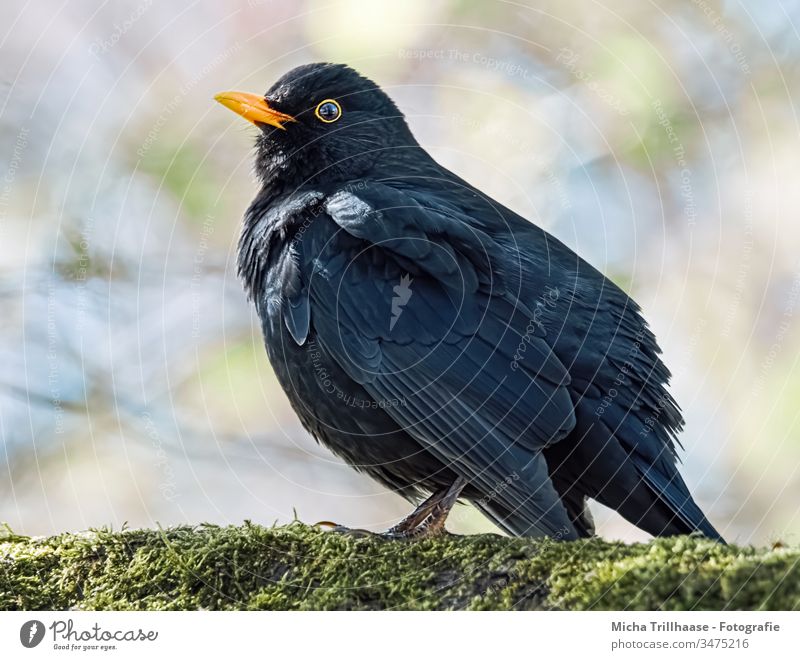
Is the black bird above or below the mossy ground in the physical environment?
above

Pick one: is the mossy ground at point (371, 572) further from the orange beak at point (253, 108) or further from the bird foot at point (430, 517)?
the orange beak at point (253, 108)

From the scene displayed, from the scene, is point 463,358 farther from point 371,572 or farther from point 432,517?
point 371,572

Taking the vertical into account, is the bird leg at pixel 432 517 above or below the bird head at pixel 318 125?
below

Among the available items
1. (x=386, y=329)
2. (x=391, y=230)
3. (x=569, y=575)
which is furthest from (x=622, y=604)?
(x=391, y=230)

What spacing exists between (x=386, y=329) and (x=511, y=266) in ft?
2.26

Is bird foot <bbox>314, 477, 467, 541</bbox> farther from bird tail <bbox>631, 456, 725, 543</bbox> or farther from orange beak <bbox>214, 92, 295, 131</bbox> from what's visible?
orange beak <bbox>214, 92, 295, 131</bbox>

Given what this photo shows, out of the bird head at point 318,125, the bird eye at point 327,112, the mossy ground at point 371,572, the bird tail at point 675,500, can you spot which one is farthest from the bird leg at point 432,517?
the bird eye at point 327,112

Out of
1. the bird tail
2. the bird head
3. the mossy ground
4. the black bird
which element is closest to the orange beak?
the bird head

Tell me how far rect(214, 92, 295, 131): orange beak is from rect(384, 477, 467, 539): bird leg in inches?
86.4

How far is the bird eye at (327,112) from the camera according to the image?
5.00 metres

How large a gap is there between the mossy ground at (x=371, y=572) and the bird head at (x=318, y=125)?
82.3 inches

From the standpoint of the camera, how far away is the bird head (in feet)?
16.0

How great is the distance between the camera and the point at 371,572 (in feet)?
10.6

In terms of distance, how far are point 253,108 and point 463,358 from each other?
187cm
